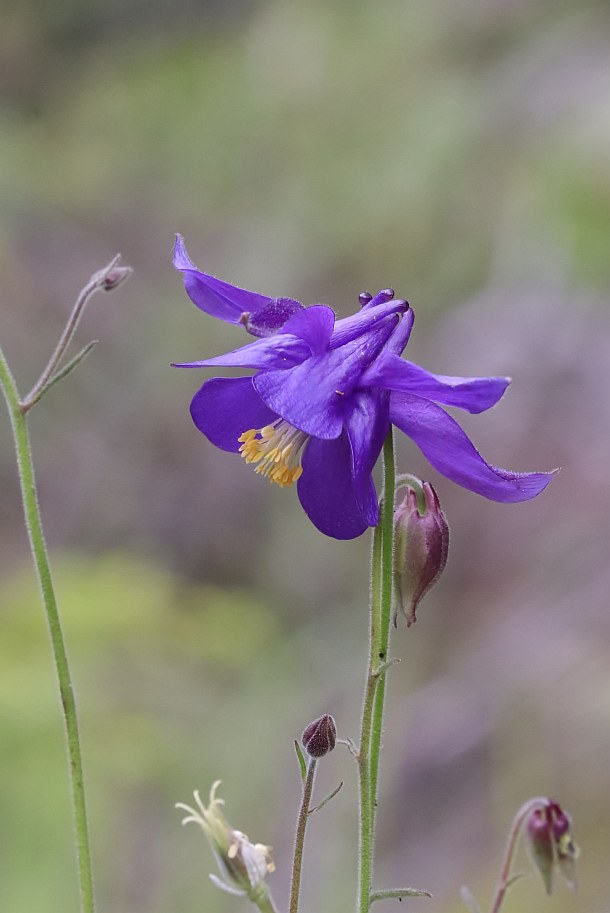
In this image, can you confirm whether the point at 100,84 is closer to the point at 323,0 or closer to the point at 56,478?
the point at 323,0

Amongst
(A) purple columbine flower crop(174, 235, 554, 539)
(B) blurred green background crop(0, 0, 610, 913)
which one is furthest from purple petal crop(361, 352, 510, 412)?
(B) blurred green background crop(0, 0, 610, 913)

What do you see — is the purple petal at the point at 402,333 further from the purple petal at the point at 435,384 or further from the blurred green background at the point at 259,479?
the blurred green background at the point at 259,479

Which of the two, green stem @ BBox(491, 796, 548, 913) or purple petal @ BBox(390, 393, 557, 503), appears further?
green stem @ BBox(491, 796, 548, 913)

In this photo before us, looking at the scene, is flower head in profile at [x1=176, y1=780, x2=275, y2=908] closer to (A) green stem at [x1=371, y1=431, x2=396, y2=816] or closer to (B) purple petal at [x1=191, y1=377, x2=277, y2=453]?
(A) green stem at [x1=371, y1=431, x2=396, y2=816]

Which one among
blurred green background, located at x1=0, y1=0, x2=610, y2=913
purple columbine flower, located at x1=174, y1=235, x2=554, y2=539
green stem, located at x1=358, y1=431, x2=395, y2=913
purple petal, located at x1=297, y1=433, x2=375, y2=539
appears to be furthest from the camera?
blurred green background, located at x1=0, y1=0, x2=610, y2=913

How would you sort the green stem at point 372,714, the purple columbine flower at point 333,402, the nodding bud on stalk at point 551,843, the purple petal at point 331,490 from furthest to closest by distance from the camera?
the nodding bud on stalk at point 551,843 < the purple petal at point 331,490 < the purple columbine flower at point 333,402 < the green stem at point 372,714

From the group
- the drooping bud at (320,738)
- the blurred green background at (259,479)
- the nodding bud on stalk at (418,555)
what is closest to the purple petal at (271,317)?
the nodding bud on stalk at (418,555)

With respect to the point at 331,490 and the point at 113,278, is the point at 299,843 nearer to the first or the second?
the point at 331,490
